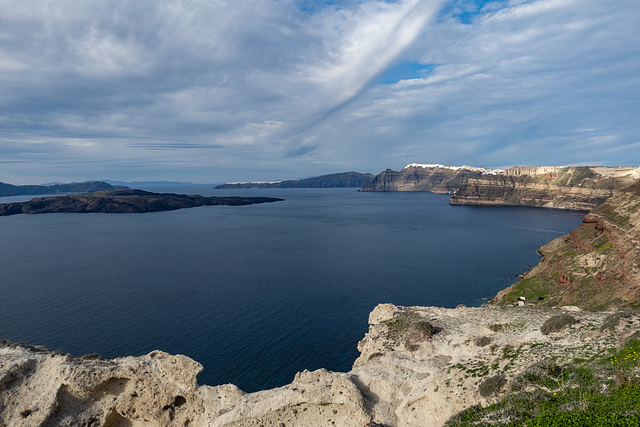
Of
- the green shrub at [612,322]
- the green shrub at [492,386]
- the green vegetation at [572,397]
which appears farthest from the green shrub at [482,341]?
the green shrub at [612,322]

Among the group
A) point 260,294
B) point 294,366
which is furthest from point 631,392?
point 260,294

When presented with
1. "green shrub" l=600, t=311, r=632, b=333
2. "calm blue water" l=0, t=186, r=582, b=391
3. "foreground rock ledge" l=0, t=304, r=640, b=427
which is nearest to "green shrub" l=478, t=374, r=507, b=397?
"foreground rock ledge" l=0, t=304, r=640, b=427

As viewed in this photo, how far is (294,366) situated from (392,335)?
1600 cm

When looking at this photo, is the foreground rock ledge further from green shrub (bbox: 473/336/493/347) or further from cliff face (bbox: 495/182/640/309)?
cliff face (bbox: 495/182/640/309)

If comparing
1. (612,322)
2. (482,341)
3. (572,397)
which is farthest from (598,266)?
(572,397)

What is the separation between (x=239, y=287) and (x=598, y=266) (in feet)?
237

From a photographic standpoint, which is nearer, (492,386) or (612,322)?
(492,386)

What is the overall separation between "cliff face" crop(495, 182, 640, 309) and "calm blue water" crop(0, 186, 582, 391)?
1216 centimetres

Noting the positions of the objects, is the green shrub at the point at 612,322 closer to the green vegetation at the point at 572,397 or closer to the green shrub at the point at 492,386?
the green vegetation at the point at 572,397

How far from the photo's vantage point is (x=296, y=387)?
88.8ft

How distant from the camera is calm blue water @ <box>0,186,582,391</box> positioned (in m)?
52.5

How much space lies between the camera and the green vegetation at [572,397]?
1742 cm

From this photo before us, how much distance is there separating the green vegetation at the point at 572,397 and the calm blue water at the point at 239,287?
29.7 meters

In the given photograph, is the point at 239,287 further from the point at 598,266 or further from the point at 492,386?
the point at 598,266
